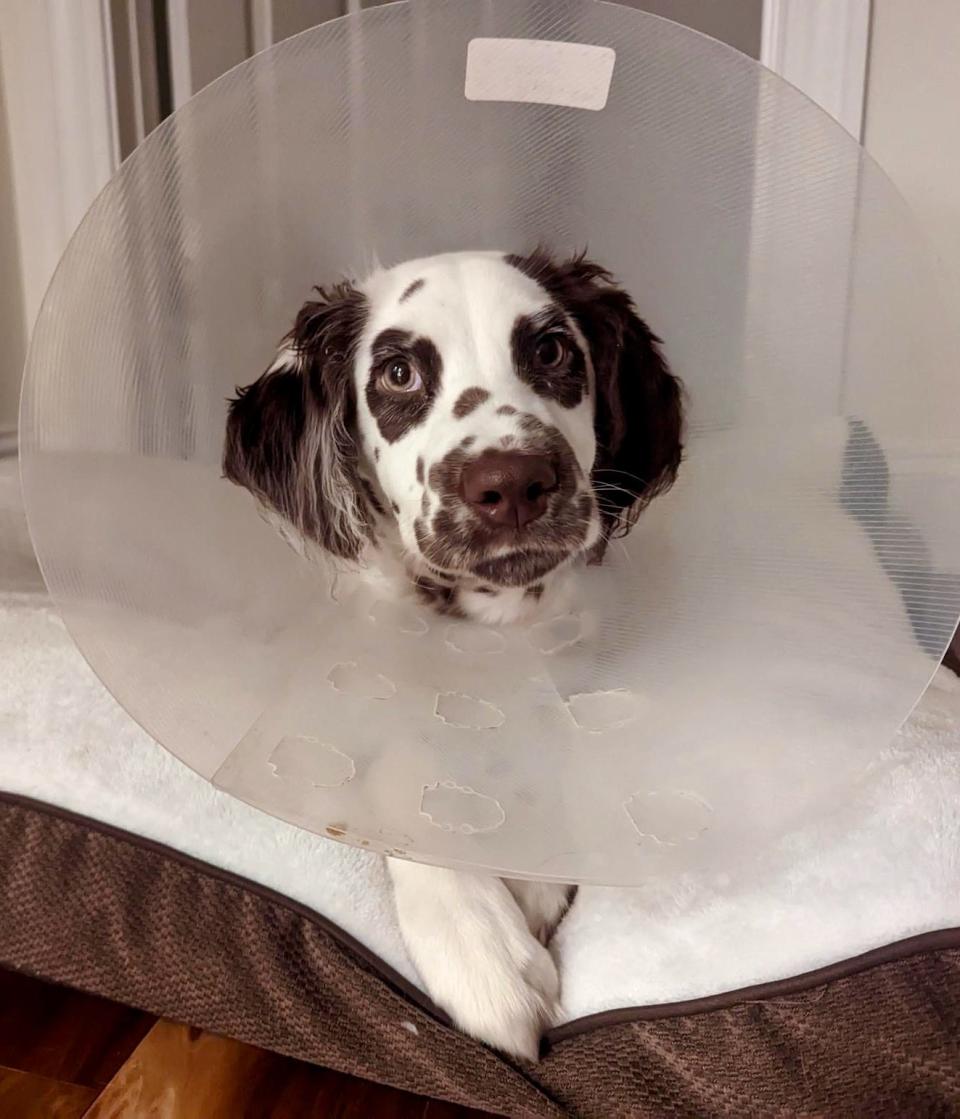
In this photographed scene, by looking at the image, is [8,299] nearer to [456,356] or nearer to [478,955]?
[456,356]

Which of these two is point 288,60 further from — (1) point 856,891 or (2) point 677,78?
(1) point 856,891

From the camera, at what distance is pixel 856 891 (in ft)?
3.05

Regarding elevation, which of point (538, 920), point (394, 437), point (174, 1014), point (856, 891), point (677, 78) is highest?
point (677, 78)

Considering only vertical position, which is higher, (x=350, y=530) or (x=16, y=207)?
(x=16, y=207)

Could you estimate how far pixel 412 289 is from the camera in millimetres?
1218

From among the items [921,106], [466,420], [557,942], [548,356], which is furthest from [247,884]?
[921,106]

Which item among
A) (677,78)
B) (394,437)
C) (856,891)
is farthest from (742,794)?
(677,78)

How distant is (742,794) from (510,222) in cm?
76

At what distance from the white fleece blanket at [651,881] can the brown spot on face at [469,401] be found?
50 cm

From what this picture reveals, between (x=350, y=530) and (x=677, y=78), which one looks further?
(x=350, y=530)

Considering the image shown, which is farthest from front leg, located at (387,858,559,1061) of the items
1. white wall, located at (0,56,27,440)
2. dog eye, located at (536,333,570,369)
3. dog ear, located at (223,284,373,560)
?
white wall, located at (0,56,27,440)

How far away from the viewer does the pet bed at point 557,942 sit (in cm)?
87

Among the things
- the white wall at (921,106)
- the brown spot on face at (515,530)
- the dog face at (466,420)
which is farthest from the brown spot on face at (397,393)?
the white wall at (921,106)

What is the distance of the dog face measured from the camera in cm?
104
